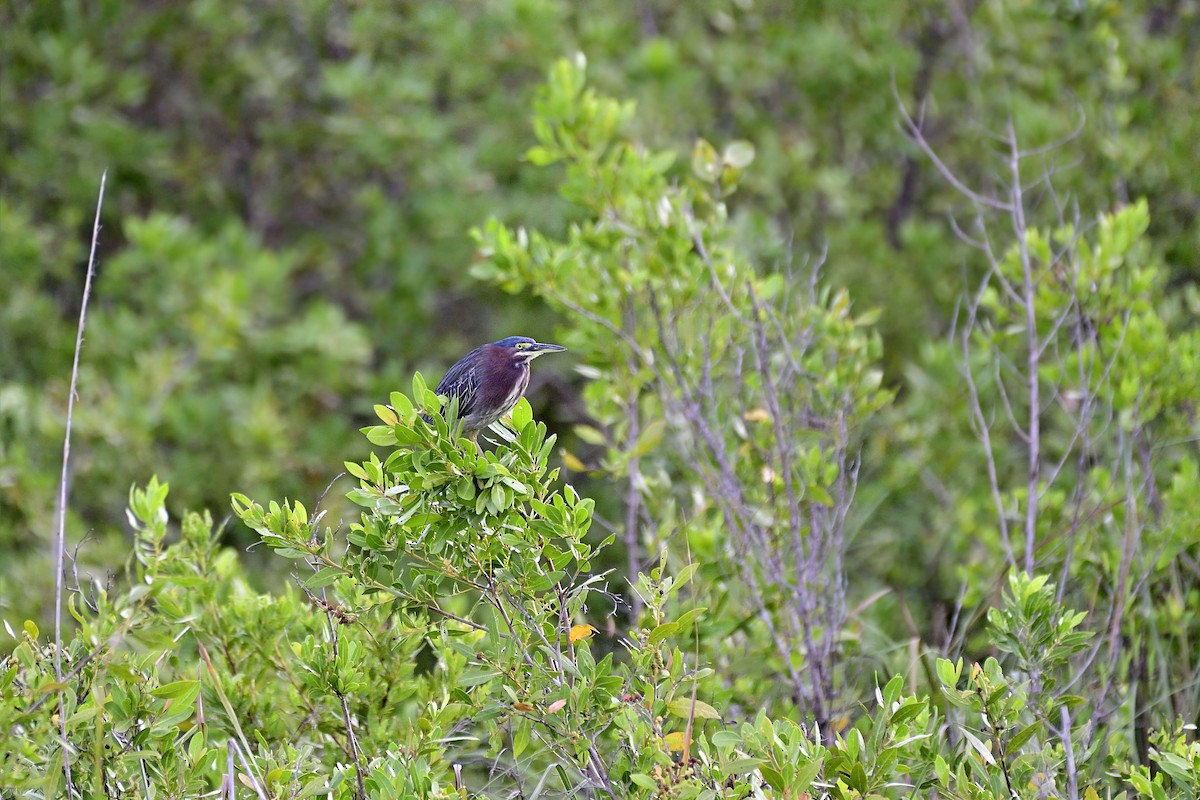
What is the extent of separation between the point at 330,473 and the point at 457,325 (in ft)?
6.21

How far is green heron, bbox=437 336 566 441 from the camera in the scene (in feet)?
13.3

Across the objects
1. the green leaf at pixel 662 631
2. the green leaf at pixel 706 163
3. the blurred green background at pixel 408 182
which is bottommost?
the blurred green background at pixel 408 182

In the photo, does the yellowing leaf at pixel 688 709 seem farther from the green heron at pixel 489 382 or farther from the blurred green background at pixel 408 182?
the blurred green background at pixel 408 182

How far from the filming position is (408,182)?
28.9 ft

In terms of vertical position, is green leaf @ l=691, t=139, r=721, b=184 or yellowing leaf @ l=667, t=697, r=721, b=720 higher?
green leaf @ l=691, t=139, r=721, b=184

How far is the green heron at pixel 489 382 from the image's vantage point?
13.3 ft

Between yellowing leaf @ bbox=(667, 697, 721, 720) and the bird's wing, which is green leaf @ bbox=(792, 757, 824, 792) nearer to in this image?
yellowing leaf @ bbox=(667, 697, 721, 720)

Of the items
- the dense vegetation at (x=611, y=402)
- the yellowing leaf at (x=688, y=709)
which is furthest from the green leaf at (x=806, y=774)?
the yellowing leaf at (x=688, y=709)

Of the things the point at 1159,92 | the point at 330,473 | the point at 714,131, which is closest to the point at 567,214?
the point at 714,131

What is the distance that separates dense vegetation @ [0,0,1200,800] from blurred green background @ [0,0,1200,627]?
34 mm

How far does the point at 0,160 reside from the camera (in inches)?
324

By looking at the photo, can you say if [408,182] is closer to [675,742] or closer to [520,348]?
[520,348]

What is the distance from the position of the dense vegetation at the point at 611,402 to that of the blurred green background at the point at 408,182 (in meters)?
0.03

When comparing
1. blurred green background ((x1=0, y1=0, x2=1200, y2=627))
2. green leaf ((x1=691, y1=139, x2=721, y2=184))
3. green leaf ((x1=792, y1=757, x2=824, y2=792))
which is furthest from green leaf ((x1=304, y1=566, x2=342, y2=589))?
blurred green background ((x1=0, y1=0, x2=1200, y2=627))
